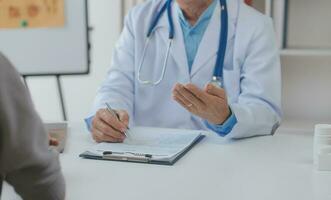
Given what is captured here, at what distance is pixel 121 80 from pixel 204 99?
462 mm

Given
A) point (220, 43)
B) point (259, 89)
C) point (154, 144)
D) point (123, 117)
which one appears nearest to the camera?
point (154, 144)

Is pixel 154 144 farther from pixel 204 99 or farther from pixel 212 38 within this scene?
pixel 212 38

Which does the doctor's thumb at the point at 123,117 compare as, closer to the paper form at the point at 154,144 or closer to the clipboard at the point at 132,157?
the paper form at the point at 154,144

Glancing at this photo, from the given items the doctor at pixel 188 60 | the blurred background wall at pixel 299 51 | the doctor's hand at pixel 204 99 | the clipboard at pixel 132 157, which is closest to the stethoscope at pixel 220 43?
the doctor at pixel 188 60

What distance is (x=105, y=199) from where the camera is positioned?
87 centimetres

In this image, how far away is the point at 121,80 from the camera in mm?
1661

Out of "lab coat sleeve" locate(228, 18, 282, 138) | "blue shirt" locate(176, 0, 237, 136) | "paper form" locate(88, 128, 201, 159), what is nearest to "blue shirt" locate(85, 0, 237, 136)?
"blue shirt" locate(176, 0, 237, 136)

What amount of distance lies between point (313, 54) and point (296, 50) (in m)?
0.07

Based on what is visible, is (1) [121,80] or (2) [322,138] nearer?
(2) [322,138]

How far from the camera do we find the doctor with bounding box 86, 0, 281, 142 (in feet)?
5.07

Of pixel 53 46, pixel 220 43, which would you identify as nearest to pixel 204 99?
pixel 220 43

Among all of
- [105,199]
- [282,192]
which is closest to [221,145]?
[282,192]

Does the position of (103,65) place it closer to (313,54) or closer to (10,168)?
(313,54)

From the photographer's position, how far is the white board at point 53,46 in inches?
81.2
